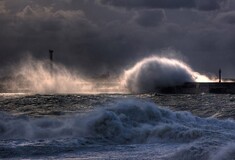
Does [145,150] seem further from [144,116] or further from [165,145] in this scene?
[144,116]

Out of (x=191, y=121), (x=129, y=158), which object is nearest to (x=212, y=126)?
(x=191, y=121)

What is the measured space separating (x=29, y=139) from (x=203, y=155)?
742 cm

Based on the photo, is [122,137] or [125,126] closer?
[122,137]

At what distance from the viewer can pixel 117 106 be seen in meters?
20.4

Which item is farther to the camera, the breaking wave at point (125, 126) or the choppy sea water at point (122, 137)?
the breaking wave at point (125, 126)

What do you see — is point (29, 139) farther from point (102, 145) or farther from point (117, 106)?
point (117, 106)

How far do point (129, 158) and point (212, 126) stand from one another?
805 cm

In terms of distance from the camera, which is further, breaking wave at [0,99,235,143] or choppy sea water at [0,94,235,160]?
breaking wave at [0,99,235,143]

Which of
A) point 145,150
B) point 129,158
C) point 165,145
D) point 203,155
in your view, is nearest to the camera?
point 203,155

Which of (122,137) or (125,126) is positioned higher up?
(125,126)

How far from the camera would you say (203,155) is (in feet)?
34.7

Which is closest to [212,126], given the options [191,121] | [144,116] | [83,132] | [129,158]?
[191,121]

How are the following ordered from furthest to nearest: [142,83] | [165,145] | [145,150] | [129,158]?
[142,83] → [165,145] → [145,150] → [129,158]

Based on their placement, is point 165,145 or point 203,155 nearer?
point 203,155
